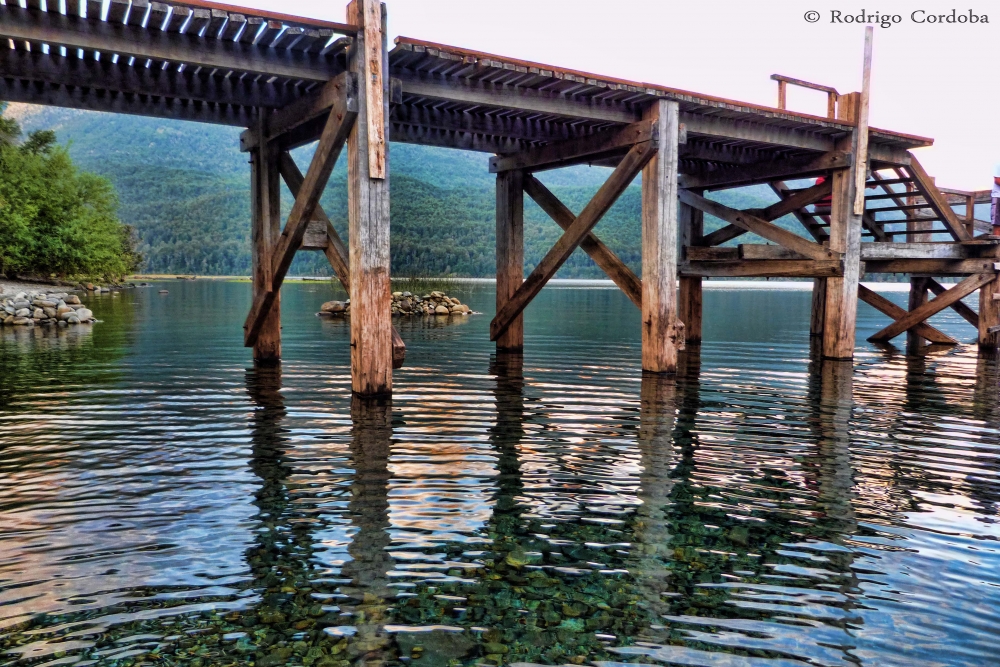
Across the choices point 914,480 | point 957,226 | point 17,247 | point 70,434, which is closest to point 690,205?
point 957,226

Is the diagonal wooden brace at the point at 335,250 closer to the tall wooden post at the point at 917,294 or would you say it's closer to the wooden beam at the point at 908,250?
the wooden beam at the point at 908,250

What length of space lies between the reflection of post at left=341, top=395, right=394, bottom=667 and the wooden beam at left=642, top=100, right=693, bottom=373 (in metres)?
5.39

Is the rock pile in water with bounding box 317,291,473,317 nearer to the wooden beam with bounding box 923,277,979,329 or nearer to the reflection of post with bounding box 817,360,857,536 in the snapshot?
the wooden beam with bounding box 923,277,979,329

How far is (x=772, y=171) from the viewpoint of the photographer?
1565 cm

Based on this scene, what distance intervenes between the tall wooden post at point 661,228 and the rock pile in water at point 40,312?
2062 cm

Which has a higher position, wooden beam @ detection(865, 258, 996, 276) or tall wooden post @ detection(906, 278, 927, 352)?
wooden beam @ detection(865, 258, 996, 276)

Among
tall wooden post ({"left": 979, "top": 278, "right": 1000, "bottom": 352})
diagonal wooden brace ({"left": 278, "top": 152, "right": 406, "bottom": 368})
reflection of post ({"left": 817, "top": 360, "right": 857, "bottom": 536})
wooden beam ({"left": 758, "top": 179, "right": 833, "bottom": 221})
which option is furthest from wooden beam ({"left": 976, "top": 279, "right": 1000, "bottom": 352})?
diagonal wooden brace ({"left": 278, "top": 152, "right": 406, "bottom": 368})

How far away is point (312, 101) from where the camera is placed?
10.3 metres

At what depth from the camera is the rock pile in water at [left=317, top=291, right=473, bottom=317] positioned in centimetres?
3042

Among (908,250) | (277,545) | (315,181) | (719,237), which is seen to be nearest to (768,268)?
(719,237)

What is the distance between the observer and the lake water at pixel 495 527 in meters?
3.67

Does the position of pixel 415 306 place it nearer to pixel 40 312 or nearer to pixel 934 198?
pixel 40 312

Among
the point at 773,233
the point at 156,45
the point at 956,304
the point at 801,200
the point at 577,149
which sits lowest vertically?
the point at 956,304

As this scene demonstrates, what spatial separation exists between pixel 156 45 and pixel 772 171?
38.7 feet
